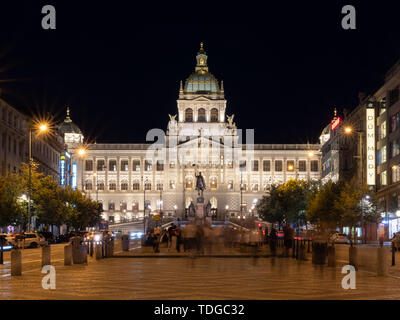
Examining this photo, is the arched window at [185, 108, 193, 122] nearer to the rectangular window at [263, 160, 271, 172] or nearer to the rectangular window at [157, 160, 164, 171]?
the rectangular window at [157, 160, 164, 171]

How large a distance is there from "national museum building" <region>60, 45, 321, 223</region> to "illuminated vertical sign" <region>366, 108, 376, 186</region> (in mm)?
92862

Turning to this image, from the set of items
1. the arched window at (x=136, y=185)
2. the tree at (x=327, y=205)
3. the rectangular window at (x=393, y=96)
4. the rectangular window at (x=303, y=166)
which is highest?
the rectangular window at (x=393, y=96)

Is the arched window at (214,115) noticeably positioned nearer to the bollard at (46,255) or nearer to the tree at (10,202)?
the tree at (10,202)

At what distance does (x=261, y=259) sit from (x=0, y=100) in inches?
2021

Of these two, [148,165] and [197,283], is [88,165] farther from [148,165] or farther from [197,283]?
[197,283]

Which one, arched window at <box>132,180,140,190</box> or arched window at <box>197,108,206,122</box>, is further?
arched window at <box>197,108,206,122</box>

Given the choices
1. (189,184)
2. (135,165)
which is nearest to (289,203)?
(189,184)

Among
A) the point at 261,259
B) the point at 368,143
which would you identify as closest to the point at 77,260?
the point at 261,259

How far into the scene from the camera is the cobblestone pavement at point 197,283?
65.3 feet

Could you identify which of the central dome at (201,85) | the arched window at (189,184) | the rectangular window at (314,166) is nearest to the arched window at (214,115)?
the central dome at (201,85)

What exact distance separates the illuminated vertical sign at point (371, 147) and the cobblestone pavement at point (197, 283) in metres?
53.6

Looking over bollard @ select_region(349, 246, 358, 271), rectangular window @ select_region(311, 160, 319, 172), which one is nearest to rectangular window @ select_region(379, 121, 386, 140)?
bollard @ select_region(349, 246, 358, 271)

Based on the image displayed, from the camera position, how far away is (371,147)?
Answer: 8525cm

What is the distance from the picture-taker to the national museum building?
594 feet
